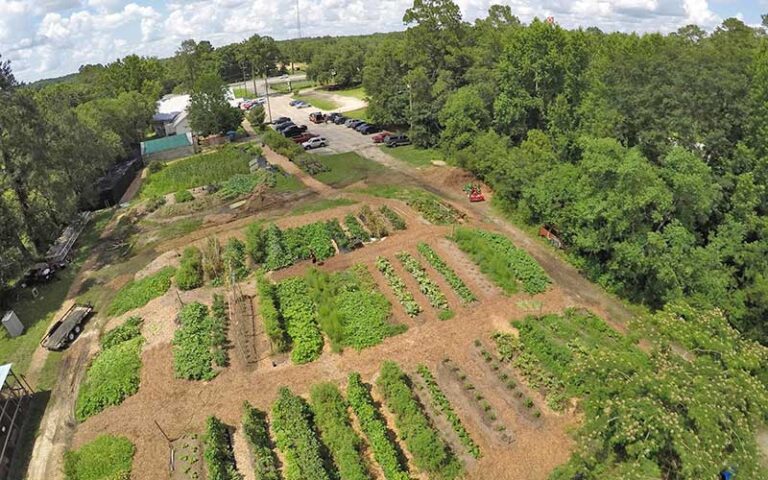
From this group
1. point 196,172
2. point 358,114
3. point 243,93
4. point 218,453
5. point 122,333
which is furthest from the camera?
point 243,93

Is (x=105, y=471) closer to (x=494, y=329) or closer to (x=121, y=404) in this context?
(x=121, y=404)

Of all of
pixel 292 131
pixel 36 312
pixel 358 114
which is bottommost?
pixel 36 312

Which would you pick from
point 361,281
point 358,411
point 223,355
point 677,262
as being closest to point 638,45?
point 677,262

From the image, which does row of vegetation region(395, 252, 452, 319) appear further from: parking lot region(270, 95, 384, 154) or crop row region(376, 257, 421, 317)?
parking lot region(270, 95, 384, 154)

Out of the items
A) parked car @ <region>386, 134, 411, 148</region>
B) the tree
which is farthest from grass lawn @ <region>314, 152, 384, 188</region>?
the tree

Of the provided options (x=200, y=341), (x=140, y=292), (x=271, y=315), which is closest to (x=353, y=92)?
(x=140, y=292)

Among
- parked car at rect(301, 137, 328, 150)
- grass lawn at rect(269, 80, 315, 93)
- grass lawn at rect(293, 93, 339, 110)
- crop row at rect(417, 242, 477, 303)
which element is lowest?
crop row at rect(417, 242, 477, 303)

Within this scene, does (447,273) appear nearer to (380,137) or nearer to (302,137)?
(380,137)
